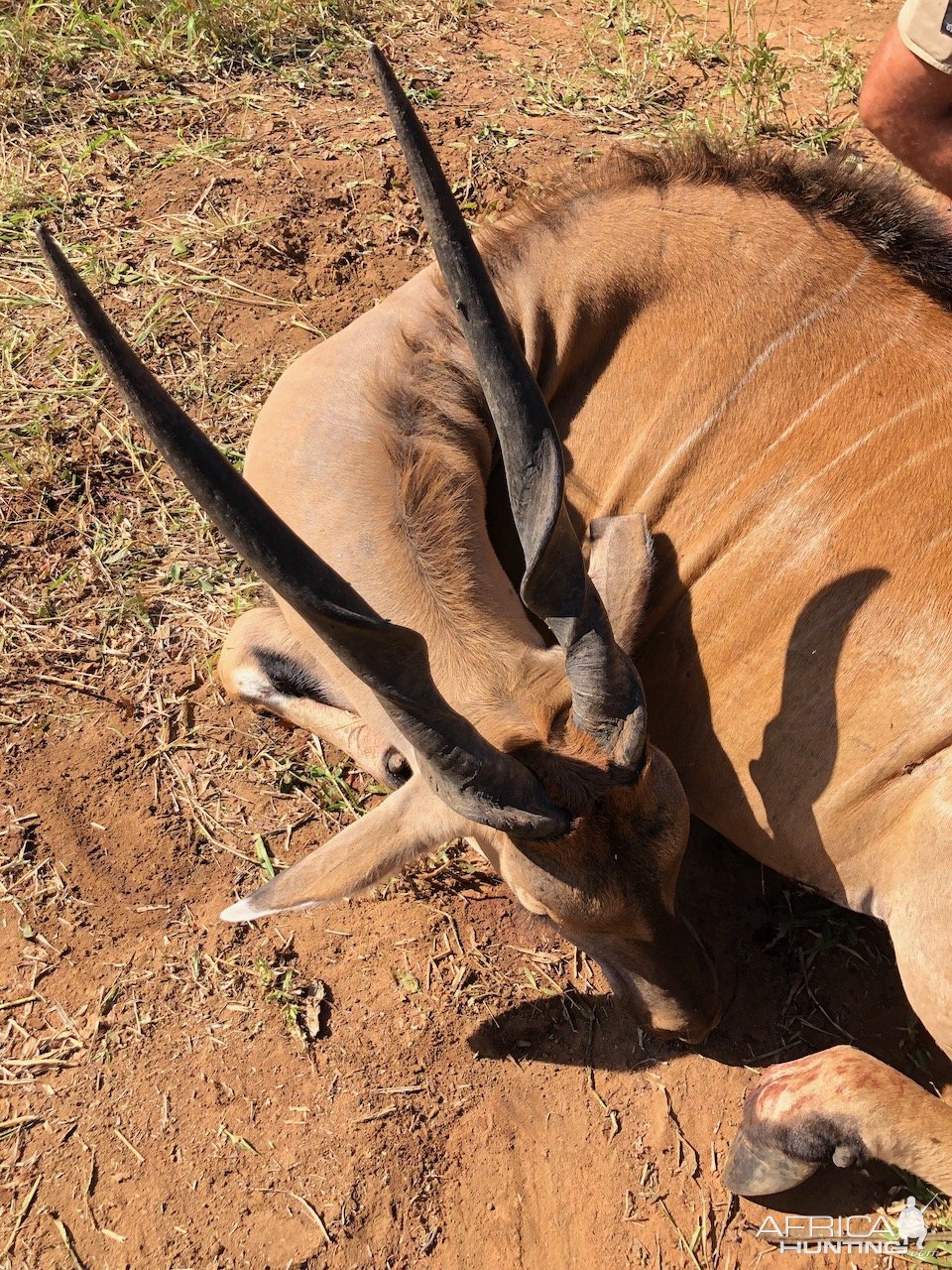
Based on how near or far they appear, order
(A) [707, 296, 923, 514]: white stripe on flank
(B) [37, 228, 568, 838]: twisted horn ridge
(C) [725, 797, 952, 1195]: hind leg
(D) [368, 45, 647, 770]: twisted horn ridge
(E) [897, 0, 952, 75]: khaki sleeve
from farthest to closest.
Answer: (E) [897, 0, 952, 75]: khaki sleeve, (A) [707, 296, 923, 514]: white stripe on flank, (C) [725, 797, 952, 1195]: hind leg, (D) [368, 45, 647, 770]: twisted horn ridge, (B) [37, 228, 568, 838]: twisted horn ridge

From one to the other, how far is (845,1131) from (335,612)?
83.6 inches

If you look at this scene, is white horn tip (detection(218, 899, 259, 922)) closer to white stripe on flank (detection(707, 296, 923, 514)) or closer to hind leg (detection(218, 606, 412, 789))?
hind leg (detection(218, 606, 412, 789))

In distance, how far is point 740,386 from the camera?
11.0ft

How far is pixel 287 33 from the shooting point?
6215 mm

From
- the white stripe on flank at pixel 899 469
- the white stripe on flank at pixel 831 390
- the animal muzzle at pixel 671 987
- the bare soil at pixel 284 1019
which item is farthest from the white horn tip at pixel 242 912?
the white stripe on flank at pixel 899 469

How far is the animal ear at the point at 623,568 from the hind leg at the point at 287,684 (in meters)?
1.10

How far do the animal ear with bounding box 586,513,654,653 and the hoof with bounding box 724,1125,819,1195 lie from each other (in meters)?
1.42

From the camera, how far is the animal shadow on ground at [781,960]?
3.14 m

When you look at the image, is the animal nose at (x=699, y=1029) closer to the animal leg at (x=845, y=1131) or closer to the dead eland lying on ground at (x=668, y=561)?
the dead eland lying on ground at (x=668, y=561)

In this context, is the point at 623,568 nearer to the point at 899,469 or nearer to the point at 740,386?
the point at 740,386

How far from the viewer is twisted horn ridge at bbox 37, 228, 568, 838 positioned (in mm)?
1924

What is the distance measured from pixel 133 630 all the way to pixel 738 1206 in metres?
2.90

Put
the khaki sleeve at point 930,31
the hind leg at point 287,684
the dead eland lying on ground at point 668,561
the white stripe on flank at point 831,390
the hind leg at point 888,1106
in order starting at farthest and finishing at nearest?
1. the khaki sleeve at point 930,31
2. the hind leg at point 287,684
3. the white stripe on flank at point 831,390
4. the hind leg at point 888,1106
5. the dead eland lying on ground at point 668,561

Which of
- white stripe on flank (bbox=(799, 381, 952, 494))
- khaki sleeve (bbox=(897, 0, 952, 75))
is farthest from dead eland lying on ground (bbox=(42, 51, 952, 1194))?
khaki sleeve (bbox=(897, 0, 952, 75))
